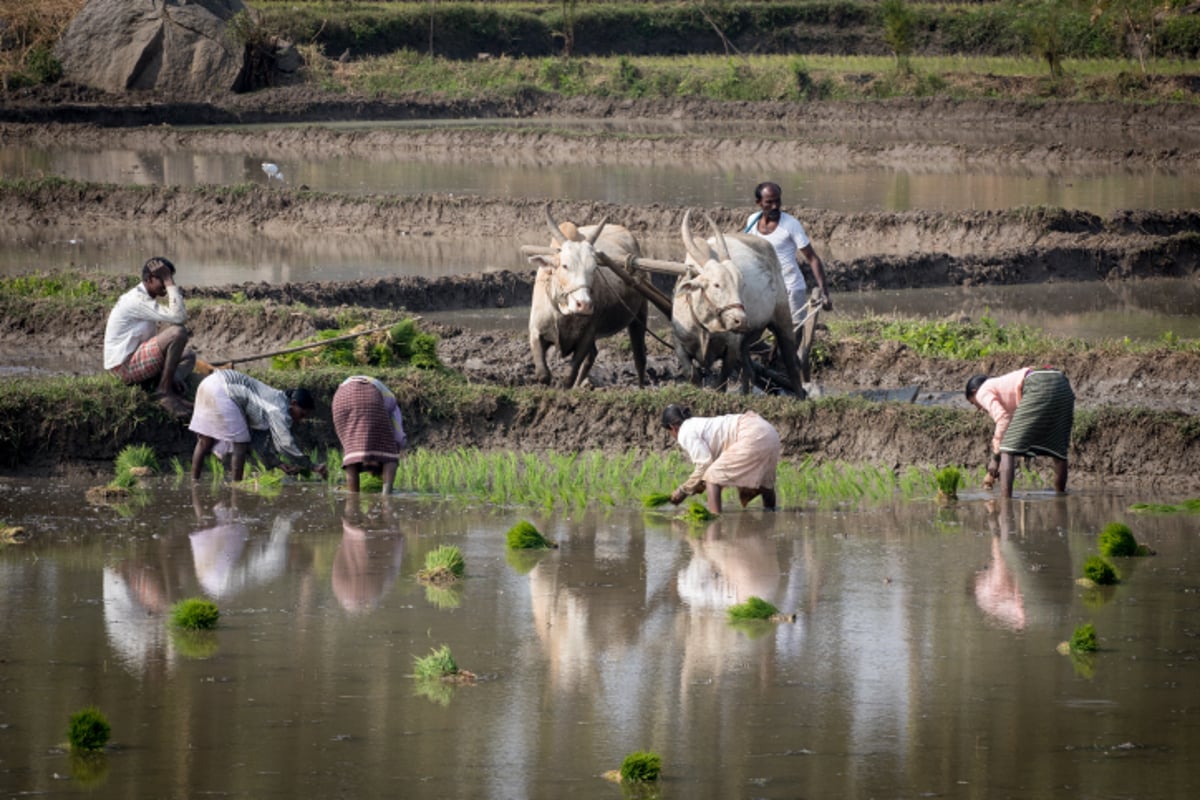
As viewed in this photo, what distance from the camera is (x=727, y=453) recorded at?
10.2m

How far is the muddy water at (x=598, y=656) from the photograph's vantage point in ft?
19.9

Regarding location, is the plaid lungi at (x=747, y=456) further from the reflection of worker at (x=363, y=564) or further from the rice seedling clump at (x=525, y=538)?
the reflection of worker at (x=363, y=564)

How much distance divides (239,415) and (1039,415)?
532 centimetres

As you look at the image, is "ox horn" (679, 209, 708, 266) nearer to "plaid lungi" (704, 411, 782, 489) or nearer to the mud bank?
"plaid lungi" (704, 411, 782, 489)

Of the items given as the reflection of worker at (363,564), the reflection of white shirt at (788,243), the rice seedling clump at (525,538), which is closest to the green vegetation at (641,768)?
the reflection of worker at (363,564)

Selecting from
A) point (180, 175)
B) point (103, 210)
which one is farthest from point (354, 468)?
point (180, 175)

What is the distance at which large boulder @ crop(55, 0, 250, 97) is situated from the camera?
4209 centimetres

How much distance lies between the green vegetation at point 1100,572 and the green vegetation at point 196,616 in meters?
4.41

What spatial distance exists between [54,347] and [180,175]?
14.8 m

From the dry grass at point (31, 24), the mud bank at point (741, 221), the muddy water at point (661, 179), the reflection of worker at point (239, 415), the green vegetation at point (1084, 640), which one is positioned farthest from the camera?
the dry grass at point (31, 24)

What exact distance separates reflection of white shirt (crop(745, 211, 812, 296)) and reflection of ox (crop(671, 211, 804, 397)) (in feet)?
0.57

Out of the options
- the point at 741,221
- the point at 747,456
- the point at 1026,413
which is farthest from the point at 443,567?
the point at 741,221

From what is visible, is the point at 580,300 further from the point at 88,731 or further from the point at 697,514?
the point at 88,731

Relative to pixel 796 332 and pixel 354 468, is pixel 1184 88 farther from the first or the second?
pixel 354 468
